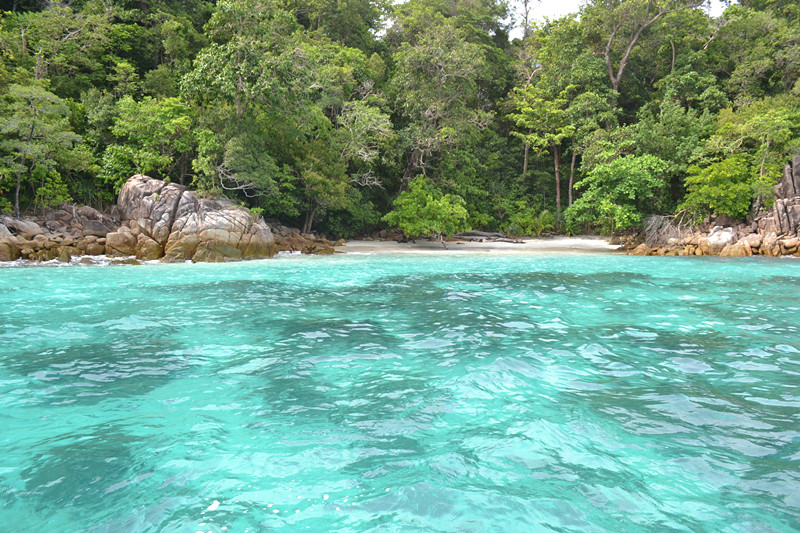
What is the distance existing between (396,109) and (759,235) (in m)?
19.2

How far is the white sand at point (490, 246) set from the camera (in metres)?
22.4

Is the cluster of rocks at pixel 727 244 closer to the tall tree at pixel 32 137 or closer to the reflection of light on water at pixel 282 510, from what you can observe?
the reflection of light on water at pixel 282 510

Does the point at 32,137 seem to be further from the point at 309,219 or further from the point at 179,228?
the point at 309,219

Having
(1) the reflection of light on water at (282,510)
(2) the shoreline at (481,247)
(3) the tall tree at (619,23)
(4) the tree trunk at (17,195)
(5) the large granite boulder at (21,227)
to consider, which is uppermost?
(3) the tall tree at (619,23)

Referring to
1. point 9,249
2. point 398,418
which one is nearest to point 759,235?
point 398,418

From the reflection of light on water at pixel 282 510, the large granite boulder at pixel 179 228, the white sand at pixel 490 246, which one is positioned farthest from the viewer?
the white sand at pixel 490 246

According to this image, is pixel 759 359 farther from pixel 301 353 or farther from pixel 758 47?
pixel 758 47

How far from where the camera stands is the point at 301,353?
5414 millimetres

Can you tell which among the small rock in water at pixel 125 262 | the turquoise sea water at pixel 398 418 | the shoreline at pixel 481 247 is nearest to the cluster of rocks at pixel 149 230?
the small rock in water at pixel 125 262

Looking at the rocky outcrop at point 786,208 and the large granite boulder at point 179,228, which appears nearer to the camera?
the large granite boulder at point 179,228

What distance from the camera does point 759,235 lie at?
19.2m

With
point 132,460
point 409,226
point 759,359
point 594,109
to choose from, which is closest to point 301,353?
point 132,460

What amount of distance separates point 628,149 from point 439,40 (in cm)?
1197

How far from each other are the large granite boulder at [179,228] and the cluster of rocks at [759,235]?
1731cm
